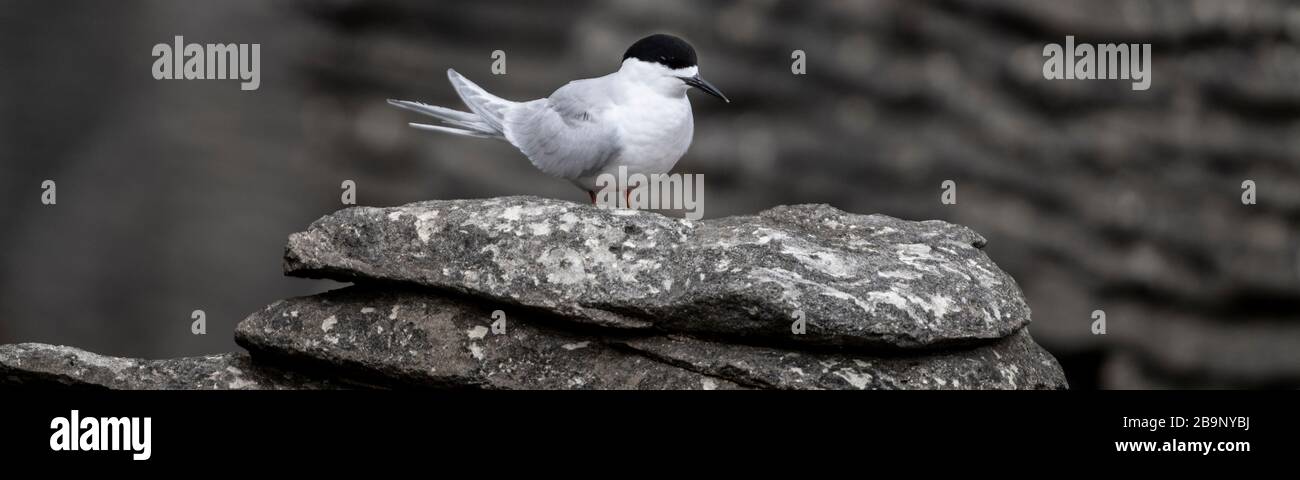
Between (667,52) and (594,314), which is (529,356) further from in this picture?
(667,52)

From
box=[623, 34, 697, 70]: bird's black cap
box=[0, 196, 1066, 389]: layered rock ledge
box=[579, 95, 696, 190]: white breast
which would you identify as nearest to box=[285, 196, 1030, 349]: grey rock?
box=[0, 196, 1066, 389]: layered rock ledge

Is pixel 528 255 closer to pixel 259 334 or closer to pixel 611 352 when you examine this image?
pixel 611 352

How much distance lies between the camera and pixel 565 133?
3.40 metres

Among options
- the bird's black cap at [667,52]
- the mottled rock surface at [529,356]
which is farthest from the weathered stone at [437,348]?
the bird's black cap at [667,52]

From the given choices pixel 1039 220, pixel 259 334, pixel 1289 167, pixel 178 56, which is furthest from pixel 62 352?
pixel 1289 167

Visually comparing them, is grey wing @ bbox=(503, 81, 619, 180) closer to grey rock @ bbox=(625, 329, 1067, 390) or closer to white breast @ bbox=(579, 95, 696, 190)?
white breast @ bbox=(579, 95, 696, 190)

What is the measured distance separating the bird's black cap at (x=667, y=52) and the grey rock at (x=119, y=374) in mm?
1089

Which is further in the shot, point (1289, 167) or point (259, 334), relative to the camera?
point (1289, 167)

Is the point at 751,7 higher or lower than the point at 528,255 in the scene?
higher

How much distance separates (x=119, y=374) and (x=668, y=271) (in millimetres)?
1316

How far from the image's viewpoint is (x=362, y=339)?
3045 mm

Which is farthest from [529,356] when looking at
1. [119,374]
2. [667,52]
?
[119,374]

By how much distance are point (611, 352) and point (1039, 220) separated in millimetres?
2534

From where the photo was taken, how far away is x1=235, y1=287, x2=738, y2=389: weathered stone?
117 inches
